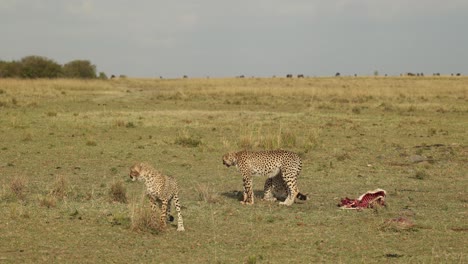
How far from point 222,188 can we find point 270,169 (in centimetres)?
162

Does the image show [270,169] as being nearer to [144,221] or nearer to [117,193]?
[117,193]

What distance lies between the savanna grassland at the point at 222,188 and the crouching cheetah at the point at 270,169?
311mm

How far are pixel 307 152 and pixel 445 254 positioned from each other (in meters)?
10.2

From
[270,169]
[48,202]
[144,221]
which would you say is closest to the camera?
[144,221]

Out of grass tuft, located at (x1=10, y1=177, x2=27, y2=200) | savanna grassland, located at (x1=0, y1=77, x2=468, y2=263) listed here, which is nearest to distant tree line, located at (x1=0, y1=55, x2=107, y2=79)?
savanna grassland, located at (x1=0, y1=77, x2=468, y2=263)

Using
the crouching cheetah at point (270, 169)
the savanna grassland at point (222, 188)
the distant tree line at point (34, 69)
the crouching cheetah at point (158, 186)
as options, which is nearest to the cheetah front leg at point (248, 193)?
the crouching cheetah at point (270, 169)

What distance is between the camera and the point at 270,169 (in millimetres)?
12117

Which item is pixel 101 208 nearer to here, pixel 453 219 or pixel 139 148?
pixel 453 219

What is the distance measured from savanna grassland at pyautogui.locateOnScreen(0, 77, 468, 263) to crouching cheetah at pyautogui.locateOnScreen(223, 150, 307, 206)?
311mm

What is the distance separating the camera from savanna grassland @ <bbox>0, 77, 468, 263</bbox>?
8.52 metres

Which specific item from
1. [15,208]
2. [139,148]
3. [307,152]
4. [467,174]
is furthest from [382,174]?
[15,208]

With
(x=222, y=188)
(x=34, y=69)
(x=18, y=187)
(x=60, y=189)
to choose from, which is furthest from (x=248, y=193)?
(x=34, y=69)

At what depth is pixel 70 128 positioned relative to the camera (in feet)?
76.7

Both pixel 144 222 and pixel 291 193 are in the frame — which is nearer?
pixel 144 222
